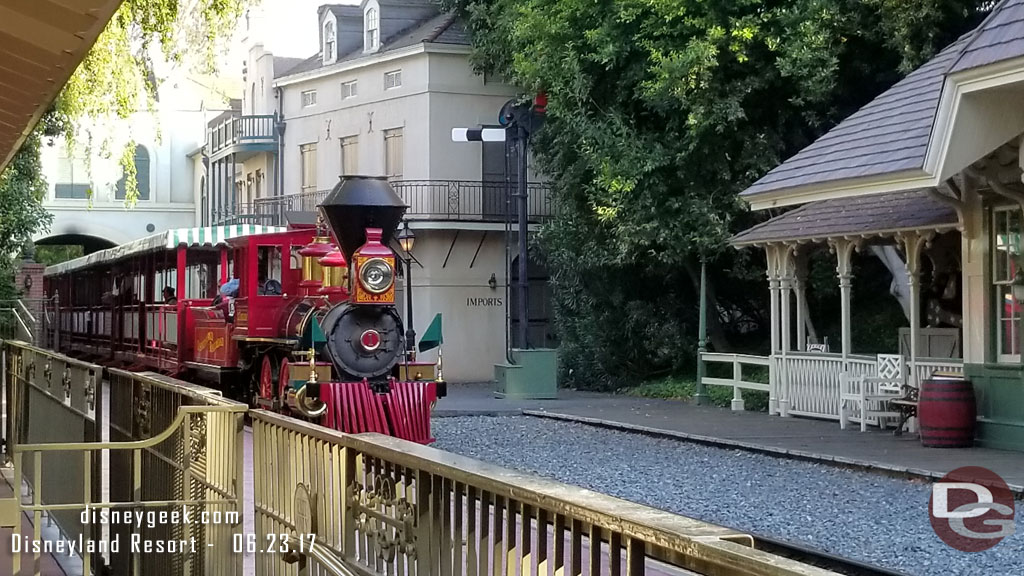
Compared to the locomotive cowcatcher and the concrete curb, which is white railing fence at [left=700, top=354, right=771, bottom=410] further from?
the locomotive cowcatcher

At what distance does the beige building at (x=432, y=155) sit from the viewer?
33.2 m

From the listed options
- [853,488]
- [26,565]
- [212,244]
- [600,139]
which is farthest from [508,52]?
[26,565]

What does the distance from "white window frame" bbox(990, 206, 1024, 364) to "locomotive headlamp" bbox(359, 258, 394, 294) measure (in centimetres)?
727

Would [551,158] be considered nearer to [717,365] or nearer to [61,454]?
[717,365]

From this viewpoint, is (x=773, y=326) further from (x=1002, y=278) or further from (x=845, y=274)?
(x=1002, y=278)

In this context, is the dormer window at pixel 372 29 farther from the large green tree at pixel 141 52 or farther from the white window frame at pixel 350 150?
the large green tree at pixel 141 52

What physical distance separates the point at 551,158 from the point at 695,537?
88.1 ft

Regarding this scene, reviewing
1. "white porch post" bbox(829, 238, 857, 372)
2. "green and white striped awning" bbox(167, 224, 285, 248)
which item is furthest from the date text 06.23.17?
"green and white striped awning" bbox(167, 224, 285, 248)

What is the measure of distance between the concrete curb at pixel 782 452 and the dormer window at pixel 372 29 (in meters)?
16.5

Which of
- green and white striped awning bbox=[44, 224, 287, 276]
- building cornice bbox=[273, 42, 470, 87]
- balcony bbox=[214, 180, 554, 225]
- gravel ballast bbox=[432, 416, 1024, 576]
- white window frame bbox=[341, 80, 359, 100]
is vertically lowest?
gravel ballast bbox=[432, 416, 1024, 576]

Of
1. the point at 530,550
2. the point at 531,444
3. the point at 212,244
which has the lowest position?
the point at 531,444

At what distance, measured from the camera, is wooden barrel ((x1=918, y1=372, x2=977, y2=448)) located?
16.0 m

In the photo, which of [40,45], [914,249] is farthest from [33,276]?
[40,45]

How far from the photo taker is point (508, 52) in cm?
3097
